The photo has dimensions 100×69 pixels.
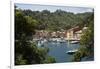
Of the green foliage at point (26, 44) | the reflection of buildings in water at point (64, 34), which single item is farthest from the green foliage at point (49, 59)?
the reflection of buildings in water at point (64, 34)

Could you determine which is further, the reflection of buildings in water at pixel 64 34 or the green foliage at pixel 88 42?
the green foliage at pixel 88 42

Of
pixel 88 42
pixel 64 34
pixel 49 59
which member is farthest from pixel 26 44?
pixel 88 42

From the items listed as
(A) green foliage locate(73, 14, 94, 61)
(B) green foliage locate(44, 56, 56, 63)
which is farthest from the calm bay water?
(A) green foliage locate(73, 14, 94, 61)

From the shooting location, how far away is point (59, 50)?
100 inches

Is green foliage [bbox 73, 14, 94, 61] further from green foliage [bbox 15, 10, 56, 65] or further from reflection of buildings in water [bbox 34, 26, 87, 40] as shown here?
green foliage [bbox 15, 10, 56, 65]

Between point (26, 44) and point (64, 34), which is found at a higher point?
point (64, 34)

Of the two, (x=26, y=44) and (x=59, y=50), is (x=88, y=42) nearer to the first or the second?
(x=59, y=50)

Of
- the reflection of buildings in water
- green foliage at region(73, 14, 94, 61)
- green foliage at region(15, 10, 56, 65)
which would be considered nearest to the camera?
green foliage at region(15, 10, 56, 65)

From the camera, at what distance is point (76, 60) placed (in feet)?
8.75

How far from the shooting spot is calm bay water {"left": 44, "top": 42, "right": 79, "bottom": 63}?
8.32 ft

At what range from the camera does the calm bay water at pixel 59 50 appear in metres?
2.54

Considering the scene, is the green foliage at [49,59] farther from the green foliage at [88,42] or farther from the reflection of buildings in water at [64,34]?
the green foliage at [88,42]

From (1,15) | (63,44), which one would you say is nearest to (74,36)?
(63,44)

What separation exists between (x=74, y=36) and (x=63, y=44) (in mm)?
197
